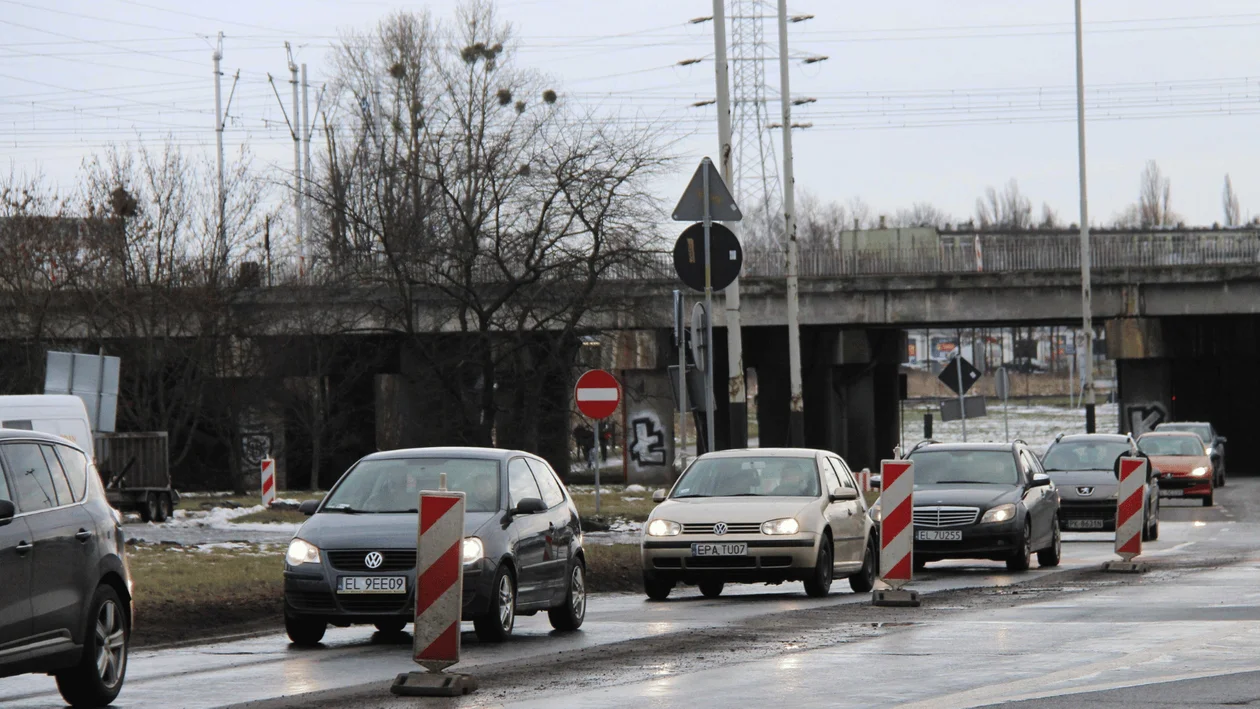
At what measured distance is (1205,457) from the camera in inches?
1549

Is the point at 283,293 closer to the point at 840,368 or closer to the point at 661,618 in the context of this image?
the point at 840,368

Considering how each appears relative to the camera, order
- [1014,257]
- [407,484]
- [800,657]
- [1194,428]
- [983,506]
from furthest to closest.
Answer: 1. [1014,257]
2. [1194,428]
3. [983,506]
4. [407,484]
5. [800,657]

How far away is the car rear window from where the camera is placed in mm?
22312

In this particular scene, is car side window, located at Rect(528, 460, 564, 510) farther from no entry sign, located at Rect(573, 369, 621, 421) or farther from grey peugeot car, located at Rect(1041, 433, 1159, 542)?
grey peugeot car, located at Rect(1041, 433, 1159, 542)

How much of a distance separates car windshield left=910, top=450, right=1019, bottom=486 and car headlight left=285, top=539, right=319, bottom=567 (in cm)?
1107

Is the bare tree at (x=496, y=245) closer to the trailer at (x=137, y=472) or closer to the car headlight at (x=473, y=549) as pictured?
the trailer at (x=137, y=472)

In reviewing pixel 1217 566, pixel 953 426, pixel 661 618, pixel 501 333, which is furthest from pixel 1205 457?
pixel 953 426

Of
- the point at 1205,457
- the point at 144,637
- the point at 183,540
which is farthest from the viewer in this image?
the point at 1205,457

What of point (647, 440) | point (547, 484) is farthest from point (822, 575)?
point (647, 440)

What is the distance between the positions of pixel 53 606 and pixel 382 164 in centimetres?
4067

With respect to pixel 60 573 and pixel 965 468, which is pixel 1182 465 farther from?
pixel 60 573

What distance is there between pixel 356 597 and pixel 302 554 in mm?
577

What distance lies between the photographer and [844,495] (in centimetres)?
1845

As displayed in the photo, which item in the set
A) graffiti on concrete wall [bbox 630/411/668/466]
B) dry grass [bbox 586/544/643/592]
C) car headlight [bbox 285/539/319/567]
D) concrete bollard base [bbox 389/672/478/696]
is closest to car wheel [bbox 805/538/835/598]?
dry grass [bbox 586/544/643/592]
